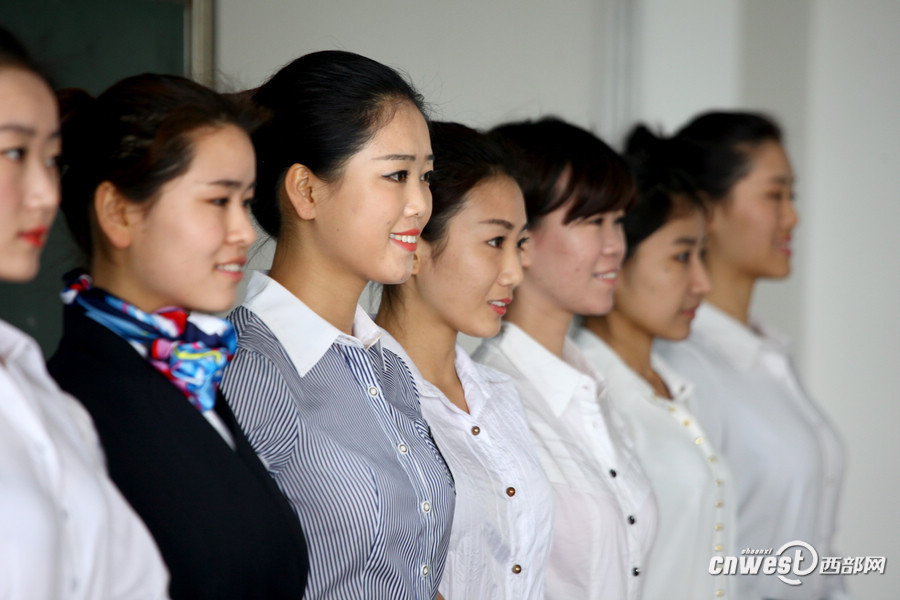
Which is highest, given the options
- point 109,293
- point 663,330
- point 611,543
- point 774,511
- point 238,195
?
point 238,195

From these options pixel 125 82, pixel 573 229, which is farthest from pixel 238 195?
pixel 573 229

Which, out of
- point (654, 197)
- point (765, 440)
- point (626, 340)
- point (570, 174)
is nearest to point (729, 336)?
point (765, 440)

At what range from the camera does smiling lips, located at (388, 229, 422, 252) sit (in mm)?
1932

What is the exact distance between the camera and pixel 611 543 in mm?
2494

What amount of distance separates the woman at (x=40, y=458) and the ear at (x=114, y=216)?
0.14 meters

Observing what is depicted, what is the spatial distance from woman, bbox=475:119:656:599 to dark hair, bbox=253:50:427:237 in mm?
803

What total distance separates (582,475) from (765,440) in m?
1.11

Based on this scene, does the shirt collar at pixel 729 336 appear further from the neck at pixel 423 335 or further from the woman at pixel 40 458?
the woman at pixel 40 458

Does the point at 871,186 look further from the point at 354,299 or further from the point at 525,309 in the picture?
the point at 354,299

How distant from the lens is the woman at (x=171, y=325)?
1436 millimetres

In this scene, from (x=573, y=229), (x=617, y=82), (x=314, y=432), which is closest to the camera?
(x=314, y=432)

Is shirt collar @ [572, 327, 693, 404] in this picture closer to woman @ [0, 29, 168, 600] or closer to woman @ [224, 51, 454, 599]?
woman @ [224, 51, 454, 599]

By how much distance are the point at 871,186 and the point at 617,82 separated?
1641mm

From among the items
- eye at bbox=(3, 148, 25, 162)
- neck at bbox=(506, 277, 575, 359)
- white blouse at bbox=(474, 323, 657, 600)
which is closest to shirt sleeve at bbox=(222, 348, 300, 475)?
eye at bbox=(3, 148, 25, 162)
